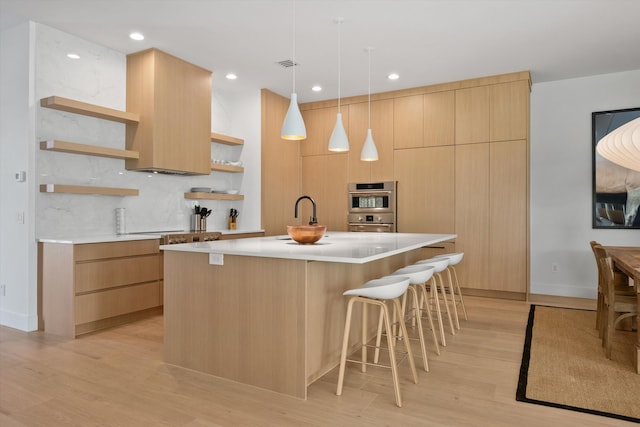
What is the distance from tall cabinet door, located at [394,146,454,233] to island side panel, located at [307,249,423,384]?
2.66 meters

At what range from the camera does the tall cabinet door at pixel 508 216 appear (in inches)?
204

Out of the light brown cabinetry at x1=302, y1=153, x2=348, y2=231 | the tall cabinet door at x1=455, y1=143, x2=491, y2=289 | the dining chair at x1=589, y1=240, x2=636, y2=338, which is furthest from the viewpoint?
the light brown cabinetry at x1=302, y1=153, x2=348, y2=231

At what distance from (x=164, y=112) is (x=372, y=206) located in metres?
3.12

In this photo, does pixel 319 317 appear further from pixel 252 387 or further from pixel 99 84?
pixel 99 84

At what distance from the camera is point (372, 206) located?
20.4 feet

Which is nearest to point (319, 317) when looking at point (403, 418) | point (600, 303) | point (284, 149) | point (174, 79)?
point (403, 418)

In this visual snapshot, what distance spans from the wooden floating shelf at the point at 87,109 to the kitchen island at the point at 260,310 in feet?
6.83

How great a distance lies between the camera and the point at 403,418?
7.30 ft

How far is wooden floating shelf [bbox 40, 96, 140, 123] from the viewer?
3913 millimetres

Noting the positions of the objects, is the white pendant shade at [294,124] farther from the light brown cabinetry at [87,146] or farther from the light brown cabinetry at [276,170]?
the light brown cabinetry at [276,170]

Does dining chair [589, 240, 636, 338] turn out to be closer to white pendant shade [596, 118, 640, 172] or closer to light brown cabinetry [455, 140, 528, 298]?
white pendant shade [596, 118, 640, 172]

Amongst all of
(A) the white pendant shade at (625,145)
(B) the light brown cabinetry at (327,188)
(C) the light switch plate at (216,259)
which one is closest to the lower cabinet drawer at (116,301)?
(C) the light switch plate at (216,259)

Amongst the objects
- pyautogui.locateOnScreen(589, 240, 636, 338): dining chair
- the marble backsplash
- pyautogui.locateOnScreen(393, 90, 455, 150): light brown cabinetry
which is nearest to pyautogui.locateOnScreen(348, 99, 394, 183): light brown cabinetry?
pyautogui.locateOnScreen(393, 90, 455, 150): light brown cabinetry

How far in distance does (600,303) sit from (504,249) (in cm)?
148
